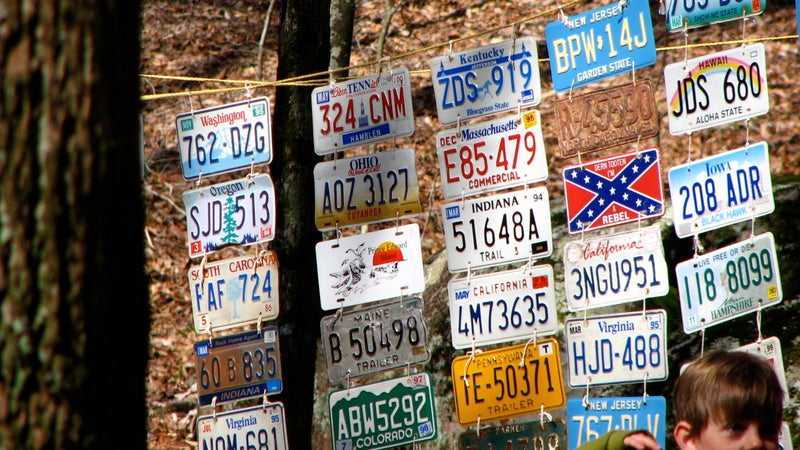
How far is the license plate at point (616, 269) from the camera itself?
5.01 metres

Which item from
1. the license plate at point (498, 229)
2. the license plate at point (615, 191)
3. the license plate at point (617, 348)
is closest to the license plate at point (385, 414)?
the license plate at point (498, 229)

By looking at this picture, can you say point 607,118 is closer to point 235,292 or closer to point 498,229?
point 498,229

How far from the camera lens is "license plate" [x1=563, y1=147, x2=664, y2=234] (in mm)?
5063

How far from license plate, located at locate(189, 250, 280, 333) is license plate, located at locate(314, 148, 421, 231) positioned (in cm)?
49

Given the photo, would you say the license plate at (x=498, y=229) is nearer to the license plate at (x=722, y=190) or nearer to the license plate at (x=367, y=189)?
the license plate at (x=367, y=189)

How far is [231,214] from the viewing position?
237 inches

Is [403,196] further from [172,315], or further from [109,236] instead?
[172,315]

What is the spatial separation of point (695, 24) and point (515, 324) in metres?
1.82

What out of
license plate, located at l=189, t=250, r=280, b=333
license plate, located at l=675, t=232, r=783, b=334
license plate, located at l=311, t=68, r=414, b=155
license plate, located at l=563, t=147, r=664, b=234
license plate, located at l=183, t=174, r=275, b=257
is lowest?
license plate, located at l=675, t=232, r=783, b=334

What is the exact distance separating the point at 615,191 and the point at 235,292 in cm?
234

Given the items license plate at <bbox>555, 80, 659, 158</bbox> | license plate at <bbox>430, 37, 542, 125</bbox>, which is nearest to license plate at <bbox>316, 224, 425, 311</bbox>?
license plate at <bbox>430, 37, 542, 125</bbox>

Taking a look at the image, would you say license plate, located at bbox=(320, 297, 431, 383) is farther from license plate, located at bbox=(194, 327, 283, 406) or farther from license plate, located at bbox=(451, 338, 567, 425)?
license plate, located at bbox=(194, 327, 283, 406)

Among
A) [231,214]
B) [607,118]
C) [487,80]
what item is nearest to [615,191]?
[607,118]

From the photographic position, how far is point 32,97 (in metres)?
2.37
